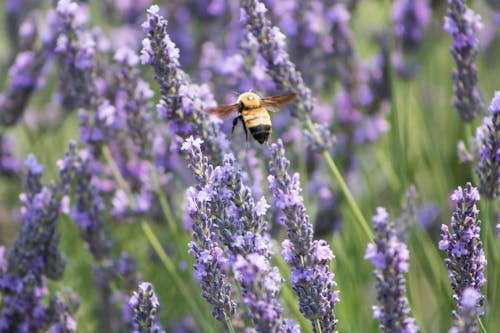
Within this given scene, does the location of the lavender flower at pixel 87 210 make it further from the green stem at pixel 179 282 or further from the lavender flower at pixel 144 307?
the lavender flower at pixel 144 307

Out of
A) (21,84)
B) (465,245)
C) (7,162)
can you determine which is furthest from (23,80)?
(465,245)

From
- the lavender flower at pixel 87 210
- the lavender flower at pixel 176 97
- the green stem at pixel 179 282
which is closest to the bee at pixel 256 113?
the lavender flower at pixel 176 97

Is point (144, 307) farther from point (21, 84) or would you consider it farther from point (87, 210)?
point (21, 84)

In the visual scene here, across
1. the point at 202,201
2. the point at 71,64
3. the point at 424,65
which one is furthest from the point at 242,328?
the point at 424,65

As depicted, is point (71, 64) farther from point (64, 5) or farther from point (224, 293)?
point (224, 293)

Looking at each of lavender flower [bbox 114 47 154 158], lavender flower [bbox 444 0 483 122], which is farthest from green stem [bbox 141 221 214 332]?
lavender flower [bbox 444 0 483 122]

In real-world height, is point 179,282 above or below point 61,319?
above
